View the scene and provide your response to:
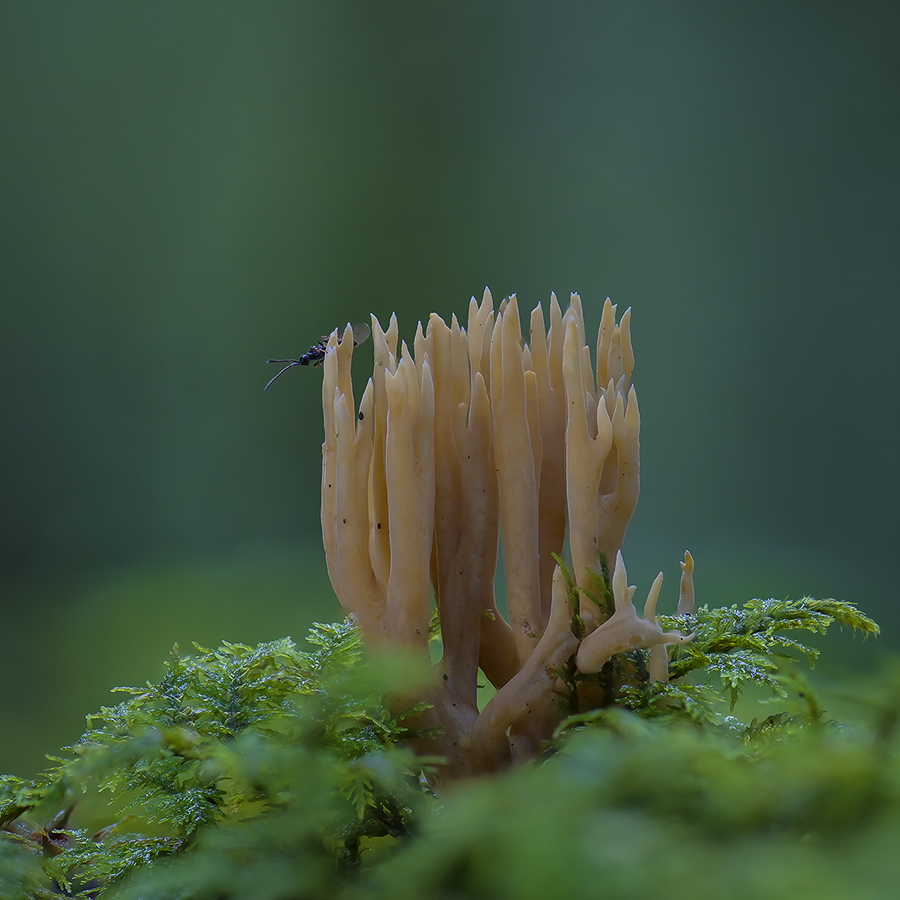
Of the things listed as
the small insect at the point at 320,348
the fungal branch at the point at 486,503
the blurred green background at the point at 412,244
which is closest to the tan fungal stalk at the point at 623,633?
the fungal branch at the point at 486,503

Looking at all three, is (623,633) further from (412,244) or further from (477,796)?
(412,244)

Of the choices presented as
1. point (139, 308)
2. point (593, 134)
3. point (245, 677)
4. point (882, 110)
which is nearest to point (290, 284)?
point (139, 308)

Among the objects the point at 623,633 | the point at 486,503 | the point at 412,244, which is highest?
the point at 412,244

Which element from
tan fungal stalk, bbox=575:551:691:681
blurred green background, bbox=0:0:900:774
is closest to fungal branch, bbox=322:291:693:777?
tan fungal stalk, bbox=575:551:691:681

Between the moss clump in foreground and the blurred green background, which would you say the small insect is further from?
the blurred green background

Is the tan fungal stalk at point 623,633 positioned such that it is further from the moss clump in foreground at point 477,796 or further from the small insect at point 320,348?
the small insect at point 320,348

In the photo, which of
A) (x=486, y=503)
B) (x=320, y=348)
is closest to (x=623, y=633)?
(x=486, y=503)
